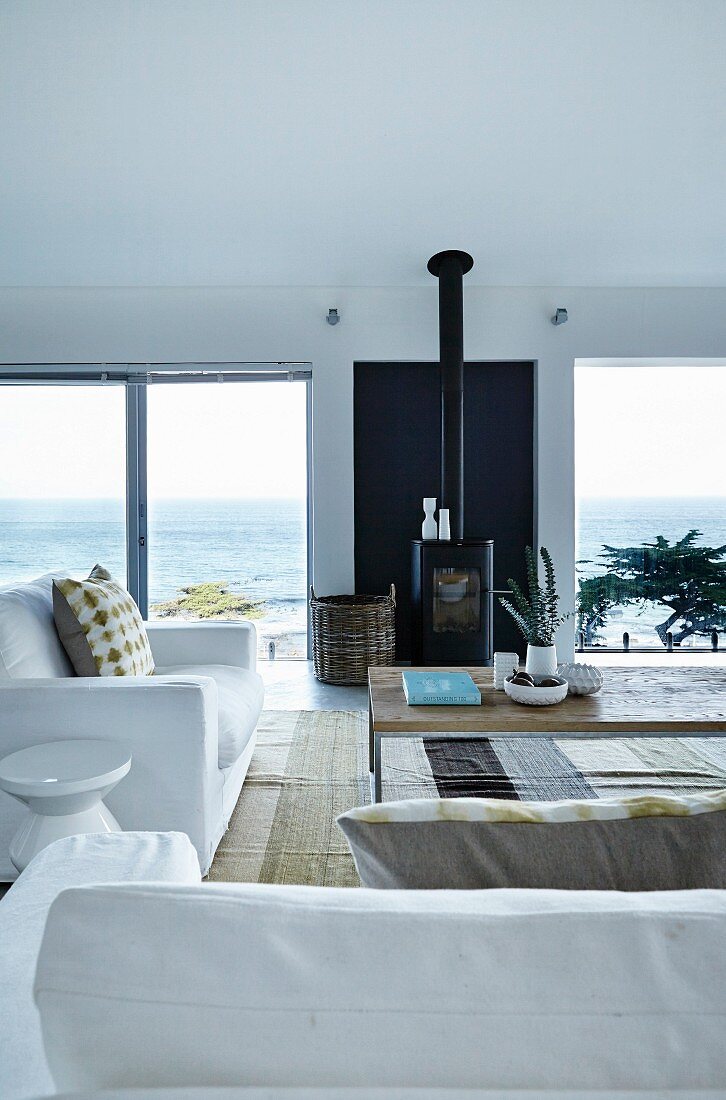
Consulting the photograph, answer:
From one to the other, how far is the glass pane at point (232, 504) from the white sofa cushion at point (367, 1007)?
476 cm

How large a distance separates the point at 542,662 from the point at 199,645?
1.40 meters

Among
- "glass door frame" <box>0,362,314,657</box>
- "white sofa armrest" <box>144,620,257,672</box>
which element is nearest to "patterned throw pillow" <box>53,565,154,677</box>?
"white sofa armrest" <box>144,620,257,672</box>

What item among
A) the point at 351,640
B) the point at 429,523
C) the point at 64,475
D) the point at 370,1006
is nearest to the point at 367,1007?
the point at 370,1006

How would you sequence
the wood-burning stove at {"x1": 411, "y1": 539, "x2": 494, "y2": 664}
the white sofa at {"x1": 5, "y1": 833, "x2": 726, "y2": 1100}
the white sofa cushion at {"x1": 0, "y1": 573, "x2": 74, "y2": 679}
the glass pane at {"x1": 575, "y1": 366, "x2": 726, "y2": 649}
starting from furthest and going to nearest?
1. the glass pane at {"x1": 575, "y1": 366, "x2": 726, "y2": 649}
2. the wood-burning stove at {"x1": 411, "y1": 539, "x2": 494, "y2": 664}
3. the white sofa cushion at {"x1": 0, "y1": 573, "x2": 74, "y2": 679}
4. the white sofa at {"x1": 5, "y1": 833, "x2": 726, "y2": 1100}

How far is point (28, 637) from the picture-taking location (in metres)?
2.21

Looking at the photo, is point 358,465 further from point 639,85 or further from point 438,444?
point 639,85

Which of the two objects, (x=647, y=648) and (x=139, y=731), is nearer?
(x=139, y=731)

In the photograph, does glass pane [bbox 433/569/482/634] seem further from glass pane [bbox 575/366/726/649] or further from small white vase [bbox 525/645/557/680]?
small white vase [bbox 525/645/557/680]

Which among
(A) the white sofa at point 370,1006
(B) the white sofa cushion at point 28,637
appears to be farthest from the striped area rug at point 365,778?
(A) the white sofa at point 370,1006

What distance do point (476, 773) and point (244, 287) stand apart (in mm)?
3661

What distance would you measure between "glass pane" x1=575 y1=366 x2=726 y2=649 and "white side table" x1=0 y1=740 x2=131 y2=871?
4.19 m

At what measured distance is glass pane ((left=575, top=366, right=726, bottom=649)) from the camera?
536cm

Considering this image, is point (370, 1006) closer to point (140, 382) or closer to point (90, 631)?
point (90, 631)

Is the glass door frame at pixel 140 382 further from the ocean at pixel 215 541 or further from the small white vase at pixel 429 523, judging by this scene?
the small white vase at pixel 429 523
